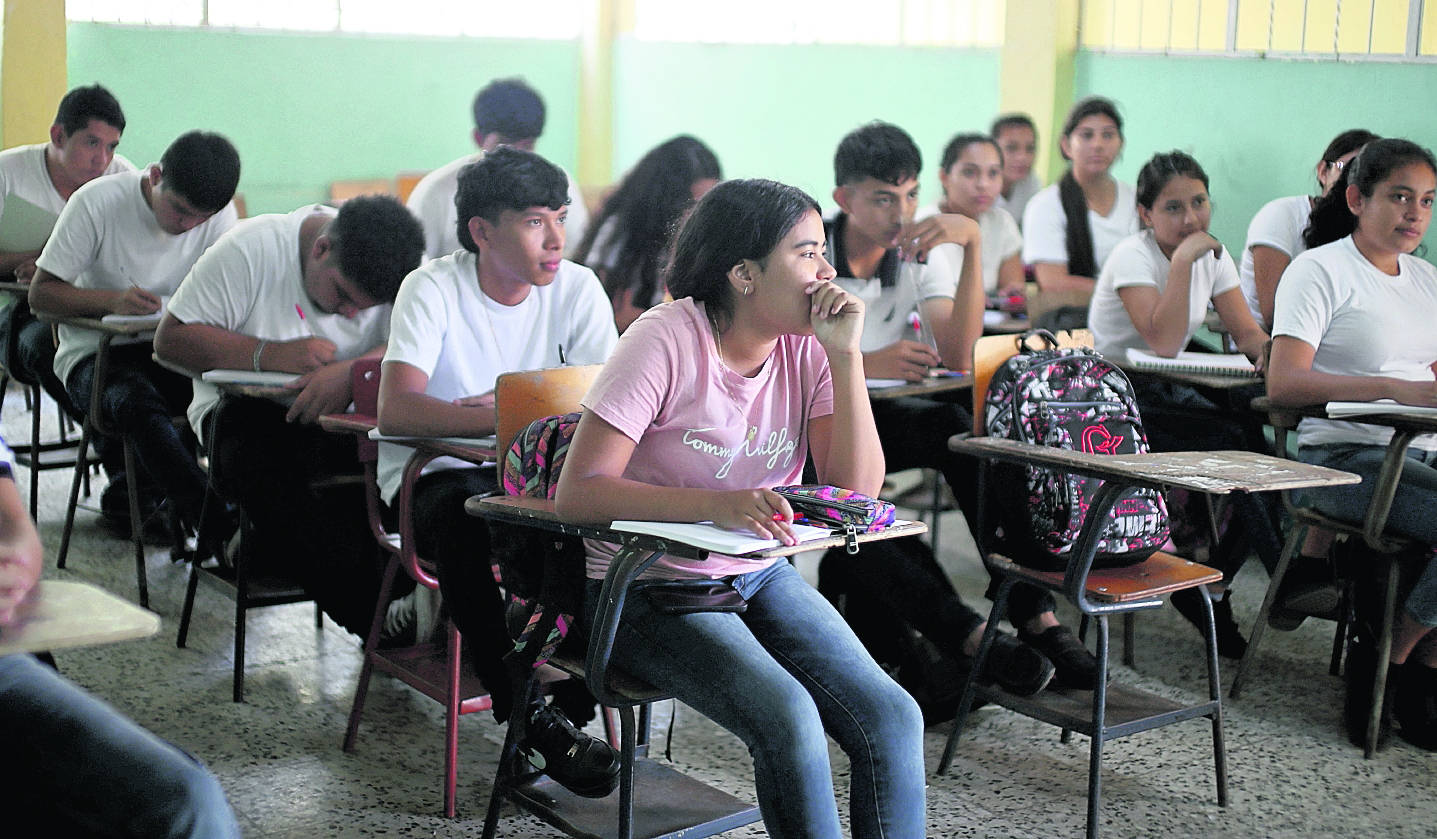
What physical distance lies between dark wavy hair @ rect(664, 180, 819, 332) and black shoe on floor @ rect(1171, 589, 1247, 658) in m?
1.94

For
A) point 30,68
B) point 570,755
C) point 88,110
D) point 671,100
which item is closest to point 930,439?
point 570,755

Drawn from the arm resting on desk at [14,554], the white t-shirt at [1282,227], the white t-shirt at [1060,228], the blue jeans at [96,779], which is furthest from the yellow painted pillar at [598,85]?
the blue jeans at [96,779]

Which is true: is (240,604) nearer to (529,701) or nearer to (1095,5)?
(529,701)

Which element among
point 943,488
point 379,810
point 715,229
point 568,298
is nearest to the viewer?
point 715,229

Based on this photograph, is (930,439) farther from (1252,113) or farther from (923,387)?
(1252,113)

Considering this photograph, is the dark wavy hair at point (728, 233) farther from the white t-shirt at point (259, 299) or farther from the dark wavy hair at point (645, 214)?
the dark wavy hair at point (645, 214)

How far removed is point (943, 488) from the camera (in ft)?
17.0

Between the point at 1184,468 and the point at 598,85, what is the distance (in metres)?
6.87

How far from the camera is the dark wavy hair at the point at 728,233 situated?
210 centimetres

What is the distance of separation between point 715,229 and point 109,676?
6.42 feet

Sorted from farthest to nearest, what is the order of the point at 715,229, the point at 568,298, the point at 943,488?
the point at 943,488, the point at 568,298, the point at 715,229

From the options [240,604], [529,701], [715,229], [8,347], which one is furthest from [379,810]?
[8,347]

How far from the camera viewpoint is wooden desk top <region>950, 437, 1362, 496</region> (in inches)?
88.7

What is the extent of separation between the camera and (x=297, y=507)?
10.1 feet
